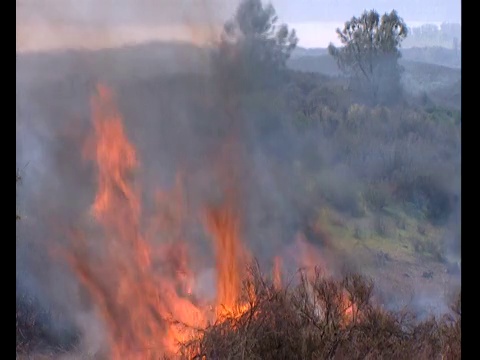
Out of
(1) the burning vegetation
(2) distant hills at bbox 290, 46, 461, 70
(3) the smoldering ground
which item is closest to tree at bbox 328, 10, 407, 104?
(2) distant hills at bbox 290, 46, 461, 70

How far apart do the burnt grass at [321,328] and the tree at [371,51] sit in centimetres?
152

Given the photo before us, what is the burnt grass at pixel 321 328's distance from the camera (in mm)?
4855

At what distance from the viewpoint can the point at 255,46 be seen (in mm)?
5395

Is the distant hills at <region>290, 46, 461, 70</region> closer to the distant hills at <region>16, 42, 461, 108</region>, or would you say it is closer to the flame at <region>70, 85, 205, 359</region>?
the distant hills at <region>16, 42, 461, 108</region>

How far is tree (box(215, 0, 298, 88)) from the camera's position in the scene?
5250 millimetres

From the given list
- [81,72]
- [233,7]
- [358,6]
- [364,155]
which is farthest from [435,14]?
[81,72]

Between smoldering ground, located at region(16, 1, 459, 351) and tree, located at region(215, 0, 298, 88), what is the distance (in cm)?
11

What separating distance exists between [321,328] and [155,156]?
1.76 meters

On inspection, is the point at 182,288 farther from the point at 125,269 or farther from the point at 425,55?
the point at 425,55

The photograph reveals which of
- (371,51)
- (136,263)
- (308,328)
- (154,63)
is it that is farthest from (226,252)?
(371,51)

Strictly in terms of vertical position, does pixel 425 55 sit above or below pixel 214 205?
above

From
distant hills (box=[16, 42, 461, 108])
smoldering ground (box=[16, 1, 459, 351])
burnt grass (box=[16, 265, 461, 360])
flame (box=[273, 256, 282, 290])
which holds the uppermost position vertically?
distant hills (box=[16, 42, 461, 108])

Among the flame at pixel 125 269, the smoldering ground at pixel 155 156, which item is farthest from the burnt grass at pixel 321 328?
the flame at pixel 125 269

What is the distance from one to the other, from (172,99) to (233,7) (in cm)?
82
